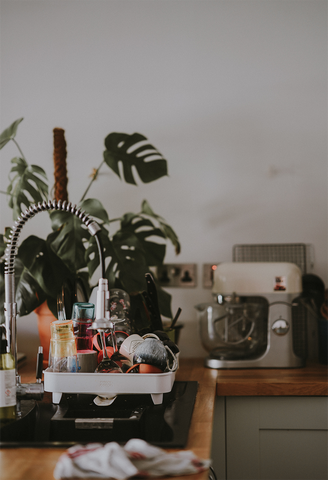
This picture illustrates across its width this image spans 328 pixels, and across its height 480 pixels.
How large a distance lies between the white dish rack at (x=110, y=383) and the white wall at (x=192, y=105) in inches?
37.3

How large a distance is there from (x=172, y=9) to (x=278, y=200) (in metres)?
0.97

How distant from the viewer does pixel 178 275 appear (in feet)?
6.44

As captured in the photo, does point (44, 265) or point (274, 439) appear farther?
point (44, 265)

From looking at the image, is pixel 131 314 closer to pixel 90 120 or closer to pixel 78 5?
pixel 90 120

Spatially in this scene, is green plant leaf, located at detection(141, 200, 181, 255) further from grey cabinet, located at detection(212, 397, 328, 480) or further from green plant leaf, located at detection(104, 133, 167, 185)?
grey cabinet, located at detection(212, 397, 328, 480)

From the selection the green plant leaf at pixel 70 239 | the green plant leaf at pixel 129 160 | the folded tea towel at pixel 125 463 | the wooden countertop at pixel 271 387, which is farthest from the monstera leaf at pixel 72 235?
the folded tea towel at pixel 125 463

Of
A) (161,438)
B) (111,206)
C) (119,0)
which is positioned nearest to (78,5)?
(119,0)

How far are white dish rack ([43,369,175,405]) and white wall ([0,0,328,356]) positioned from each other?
948 mm

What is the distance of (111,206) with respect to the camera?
202cm

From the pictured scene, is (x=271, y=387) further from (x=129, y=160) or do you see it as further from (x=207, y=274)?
(x=129, y=160)

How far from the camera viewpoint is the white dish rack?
39.4 inches

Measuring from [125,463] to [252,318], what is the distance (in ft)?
3.32

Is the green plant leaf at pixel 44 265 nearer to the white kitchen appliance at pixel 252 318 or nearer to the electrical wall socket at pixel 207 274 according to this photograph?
the white kitchen appliance at pixel 252 318

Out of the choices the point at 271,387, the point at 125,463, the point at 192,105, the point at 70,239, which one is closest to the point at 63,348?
the point at 125,463
